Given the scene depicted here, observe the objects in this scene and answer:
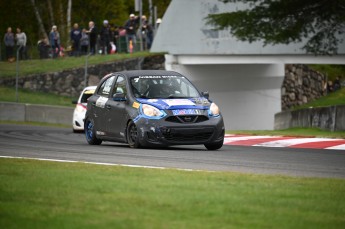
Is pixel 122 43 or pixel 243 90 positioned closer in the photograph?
pixel 243 90

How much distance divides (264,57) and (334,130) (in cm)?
1133

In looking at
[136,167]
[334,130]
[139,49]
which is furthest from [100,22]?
[136,167]

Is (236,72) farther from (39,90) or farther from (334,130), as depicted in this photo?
(334,130)

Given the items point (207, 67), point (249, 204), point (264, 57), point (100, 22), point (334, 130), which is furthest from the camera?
point (100, 22)

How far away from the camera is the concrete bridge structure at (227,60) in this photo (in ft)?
126

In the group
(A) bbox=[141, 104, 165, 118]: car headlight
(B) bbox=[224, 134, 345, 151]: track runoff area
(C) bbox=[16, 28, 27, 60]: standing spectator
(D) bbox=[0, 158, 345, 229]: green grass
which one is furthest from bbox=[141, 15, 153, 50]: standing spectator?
(D) bbox=[0, 158, 345, 229]: green grass

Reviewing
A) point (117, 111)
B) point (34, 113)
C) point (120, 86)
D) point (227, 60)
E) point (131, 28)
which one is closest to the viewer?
point (117, 111)

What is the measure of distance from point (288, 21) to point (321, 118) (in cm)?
441

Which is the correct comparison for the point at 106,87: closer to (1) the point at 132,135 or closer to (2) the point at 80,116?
(1) the point at 132,135

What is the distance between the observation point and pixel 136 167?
45.7ft

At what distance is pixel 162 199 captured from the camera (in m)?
10.4

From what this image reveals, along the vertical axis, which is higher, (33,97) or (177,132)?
(177,132)

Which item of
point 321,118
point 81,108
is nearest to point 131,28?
point 81,108

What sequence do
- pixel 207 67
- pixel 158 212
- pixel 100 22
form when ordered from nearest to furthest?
pixel 158 212 → pixel 207 67 → pixel 100 22
